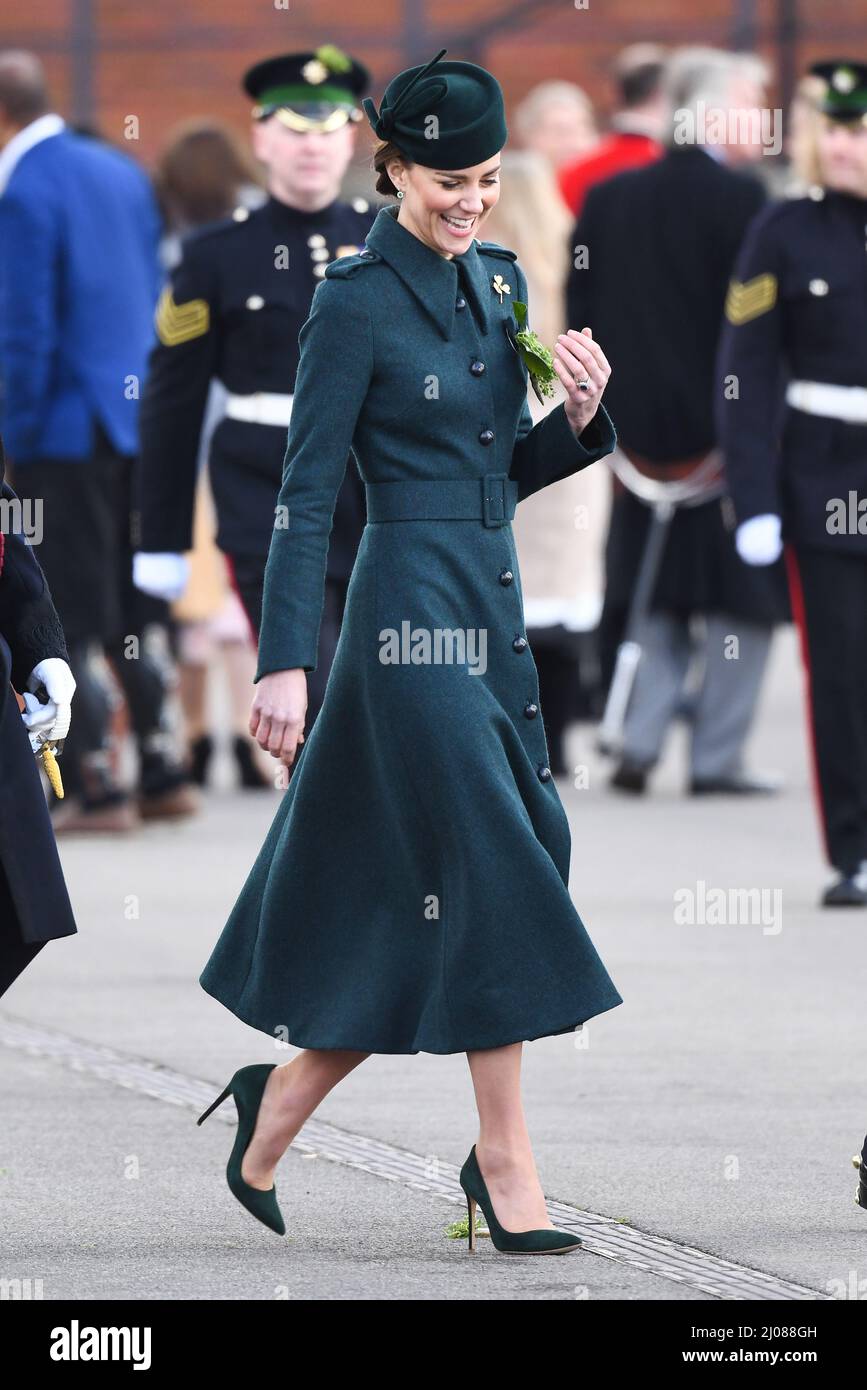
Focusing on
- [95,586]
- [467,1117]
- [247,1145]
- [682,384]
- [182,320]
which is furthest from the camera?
[682,384]

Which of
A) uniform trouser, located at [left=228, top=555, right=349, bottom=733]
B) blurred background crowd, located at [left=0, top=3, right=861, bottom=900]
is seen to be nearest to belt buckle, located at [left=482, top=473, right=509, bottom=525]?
uniform trouser, located at [left=228, top=555, right=349, bottom=733]

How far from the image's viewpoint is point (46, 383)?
1037 centimetres

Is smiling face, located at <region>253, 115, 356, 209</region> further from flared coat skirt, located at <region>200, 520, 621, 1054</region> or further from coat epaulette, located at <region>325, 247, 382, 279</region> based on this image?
flared coat skirt, located at <region>200, 520, 621, 1054</region>

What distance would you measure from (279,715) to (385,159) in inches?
33.4

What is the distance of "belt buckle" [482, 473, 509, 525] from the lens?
4973mm

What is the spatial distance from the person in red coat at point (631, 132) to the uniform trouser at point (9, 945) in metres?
8.24

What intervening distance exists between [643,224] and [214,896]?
3.40 m

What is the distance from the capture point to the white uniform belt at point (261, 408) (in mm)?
7574

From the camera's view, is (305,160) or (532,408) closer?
(305,160)

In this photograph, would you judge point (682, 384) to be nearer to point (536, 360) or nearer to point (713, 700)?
point (713, 700)

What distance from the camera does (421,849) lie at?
4887mm

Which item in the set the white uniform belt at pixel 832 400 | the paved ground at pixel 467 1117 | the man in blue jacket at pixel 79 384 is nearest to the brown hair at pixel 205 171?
the man in blue jacket at pixel 79 384

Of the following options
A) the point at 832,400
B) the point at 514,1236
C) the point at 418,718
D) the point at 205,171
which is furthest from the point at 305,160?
the point at 205,171

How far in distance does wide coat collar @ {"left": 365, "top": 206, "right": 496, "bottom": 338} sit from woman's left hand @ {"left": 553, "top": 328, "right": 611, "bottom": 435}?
0.57ft
